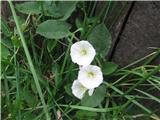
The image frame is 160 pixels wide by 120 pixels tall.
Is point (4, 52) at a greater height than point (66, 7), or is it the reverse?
point (66, 7)

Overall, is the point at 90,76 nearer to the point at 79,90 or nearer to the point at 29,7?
the point at 79,90

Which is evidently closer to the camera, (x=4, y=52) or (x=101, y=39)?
(x=101, y=39)

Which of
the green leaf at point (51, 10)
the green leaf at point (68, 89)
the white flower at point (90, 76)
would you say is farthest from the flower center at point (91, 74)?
the green leaf at point (51, 10)

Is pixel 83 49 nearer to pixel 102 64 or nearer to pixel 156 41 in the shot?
pixel 102 64

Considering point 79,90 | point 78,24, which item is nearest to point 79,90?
point 79,90

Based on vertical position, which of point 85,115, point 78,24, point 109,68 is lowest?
point 85,115

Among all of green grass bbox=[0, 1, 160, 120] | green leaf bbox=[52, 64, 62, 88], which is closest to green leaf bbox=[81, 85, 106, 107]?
green grass bbox=[0, 1, 160, 120]

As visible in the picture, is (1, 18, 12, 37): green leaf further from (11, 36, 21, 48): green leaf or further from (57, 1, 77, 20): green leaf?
(57, 1, 77, 20): green leaf
